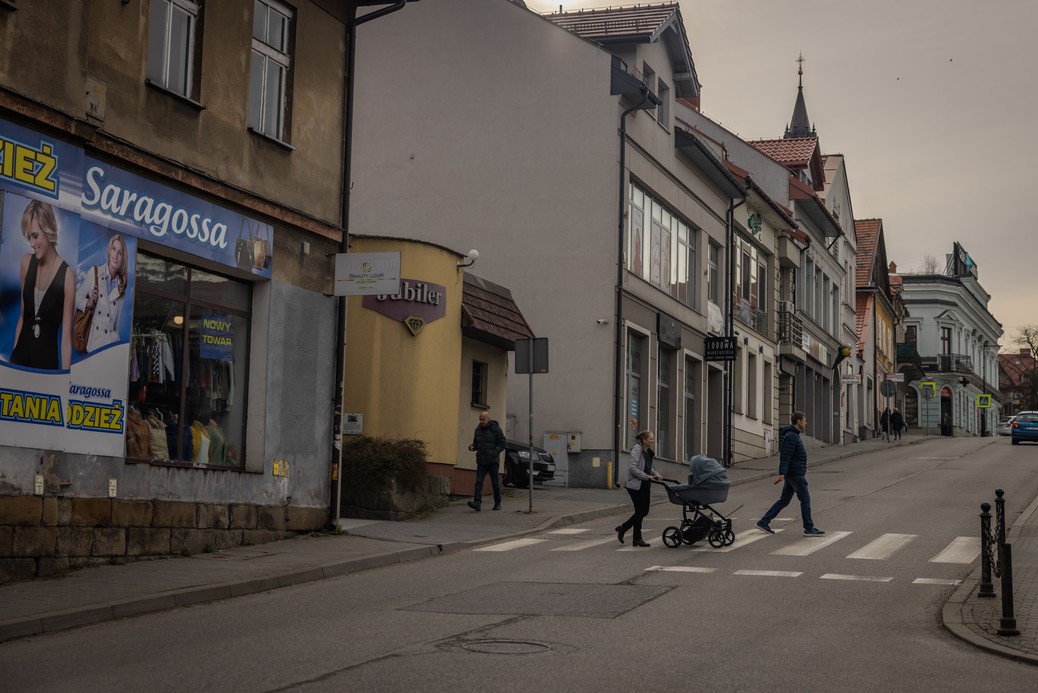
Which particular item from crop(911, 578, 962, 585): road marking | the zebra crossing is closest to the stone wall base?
the zebra crossing

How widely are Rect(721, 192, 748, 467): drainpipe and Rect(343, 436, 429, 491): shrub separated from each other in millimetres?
19075

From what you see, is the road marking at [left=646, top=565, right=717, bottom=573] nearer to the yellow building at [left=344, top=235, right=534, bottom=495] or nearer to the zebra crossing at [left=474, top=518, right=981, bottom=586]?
the zebra crossing at [left=474, top=518, right=981, bottom=586]

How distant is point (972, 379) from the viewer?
316ft

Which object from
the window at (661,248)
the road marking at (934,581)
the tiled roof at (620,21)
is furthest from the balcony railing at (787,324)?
the road marking at (934,581)

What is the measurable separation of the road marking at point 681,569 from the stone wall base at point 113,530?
5.20m

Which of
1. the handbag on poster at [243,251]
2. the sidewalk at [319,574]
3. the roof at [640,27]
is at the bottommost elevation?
the sidewalk at [319,574]

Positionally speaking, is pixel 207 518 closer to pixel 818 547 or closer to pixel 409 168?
pixel 818 547

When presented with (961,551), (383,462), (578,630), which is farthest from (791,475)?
(578,630)

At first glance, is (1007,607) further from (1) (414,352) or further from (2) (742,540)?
(1) (414,352)

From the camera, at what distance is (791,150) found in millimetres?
53281

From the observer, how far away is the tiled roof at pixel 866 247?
68.4 m

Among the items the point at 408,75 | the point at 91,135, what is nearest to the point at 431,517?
the point at 91,135

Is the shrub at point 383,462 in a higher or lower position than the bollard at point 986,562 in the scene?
higher

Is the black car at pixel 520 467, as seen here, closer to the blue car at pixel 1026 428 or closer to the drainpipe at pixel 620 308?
the drainpipe at pixel 620 308
